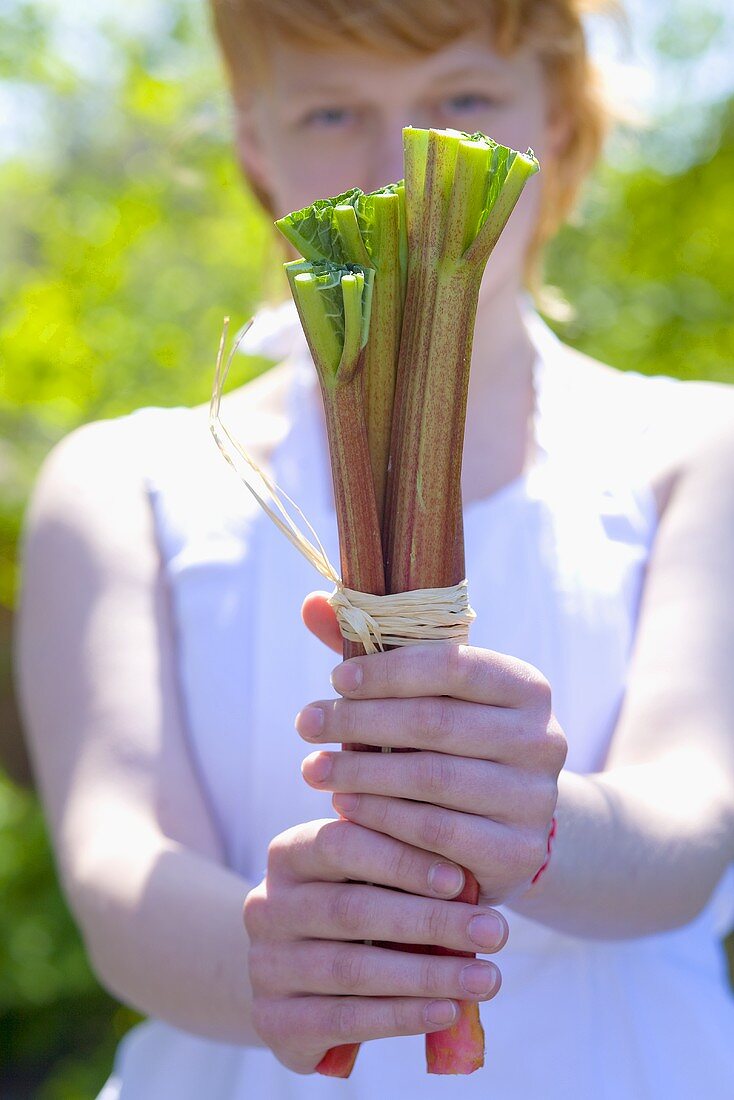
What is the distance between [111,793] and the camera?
158cm

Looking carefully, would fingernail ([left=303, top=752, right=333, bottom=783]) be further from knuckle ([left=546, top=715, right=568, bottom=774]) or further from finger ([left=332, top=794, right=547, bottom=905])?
knuckle ([left=546, top=715, right=568, bottom=774])

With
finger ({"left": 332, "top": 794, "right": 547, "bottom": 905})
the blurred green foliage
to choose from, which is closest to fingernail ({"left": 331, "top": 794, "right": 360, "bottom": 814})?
finger ({"left": 332, "top": 794, "right": 547, "bottom": 905})

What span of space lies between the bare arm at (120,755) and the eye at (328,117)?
0.60m

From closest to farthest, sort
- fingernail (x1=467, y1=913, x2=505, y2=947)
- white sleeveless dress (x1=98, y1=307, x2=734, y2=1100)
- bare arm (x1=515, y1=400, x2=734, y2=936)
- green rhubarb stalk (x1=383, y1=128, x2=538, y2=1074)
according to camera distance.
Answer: green rhubarb stalk (x1=383, y1=128, x2=538, y2=1074), fingernail (x1=467, y1=913, x2=505, y2=947), bare arm (x1=515, y1=400, x2=734, y2=936), white sleeveless dress (x1=98, y1=307, x2=734, y2=1100)

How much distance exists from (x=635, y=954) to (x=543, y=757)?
0.81 meters

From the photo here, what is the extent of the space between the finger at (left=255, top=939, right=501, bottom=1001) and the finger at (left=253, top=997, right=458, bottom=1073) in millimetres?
11

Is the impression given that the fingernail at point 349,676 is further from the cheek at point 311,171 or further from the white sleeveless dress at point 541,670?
the cheek at point 311,171

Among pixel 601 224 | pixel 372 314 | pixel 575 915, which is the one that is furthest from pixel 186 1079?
pixel 601 224

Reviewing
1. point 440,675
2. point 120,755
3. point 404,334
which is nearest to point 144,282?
point 120,755

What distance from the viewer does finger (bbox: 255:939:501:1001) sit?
1080 millimetres

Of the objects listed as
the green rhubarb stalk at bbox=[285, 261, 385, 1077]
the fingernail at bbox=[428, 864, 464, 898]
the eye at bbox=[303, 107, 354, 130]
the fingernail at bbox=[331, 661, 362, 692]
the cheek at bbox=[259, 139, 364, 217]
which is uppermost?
the eye at bbox=[303, 107, 354, 130]

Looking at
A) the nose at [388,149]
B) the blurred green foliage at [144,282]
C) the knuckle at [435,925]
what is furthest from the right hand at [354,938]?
the blurred green foliage at [144,282]

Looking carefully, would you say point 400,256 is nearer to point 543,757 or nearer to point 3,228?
point 543,757

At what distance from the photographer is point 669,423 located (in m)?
1.86
